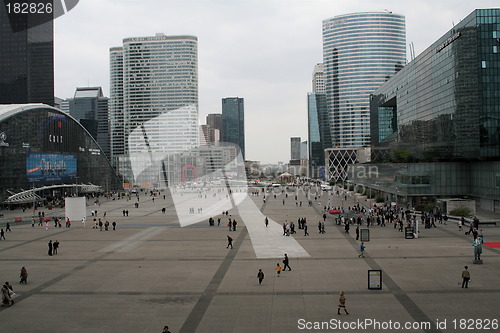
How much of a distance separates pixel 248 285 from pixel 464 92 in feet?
174

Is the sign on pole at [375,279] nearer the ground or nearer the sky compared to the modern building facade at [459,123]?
nearer the ground

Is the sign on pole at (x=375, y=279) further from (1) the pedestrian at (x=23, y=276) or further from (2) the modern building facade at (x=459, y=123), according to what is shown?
(2) the modern building facade at (x=459, y=123)

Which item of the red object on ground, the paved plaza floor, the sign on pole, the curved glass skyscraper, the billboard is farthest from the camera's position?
the curved glass skyscraper

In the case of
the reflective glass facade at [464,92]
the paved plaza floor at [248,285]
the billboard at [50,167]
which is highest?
the reflective glass facade at [464,92]

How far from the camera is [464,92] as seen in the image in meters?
61.5

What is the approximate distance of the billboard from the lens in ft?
261

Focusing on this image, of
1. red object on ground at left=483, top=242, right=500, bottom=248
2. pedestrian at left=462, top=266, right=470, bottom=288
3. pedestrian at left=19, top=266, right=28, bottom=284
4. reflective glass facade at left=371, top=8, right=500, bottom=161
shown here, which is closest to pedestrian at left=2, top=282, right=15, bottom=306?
pedestrian at left=19, top=266, right=28, bottom=284

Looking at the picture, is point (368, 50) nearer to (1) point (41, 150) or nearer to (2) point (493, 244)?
(1) point (41, 150)

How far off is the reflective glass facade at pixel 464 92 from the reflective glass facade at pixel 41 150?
6691cm

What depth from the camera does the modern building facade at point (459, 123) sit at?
59.0 m

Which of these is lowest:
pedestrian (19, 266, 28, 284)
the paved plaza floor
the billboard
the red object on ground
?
the red object on ground

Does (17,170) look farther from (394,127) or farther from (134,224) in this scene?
(394,127)

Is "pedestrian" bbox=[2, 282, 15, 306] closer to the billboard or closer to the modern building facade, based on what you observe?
the modern building facade

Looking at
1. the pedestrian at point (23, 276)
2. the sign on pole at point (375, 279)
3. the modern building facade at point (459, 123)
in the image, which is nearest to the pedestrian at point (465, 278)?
the sign on pole at point (375, 279)
